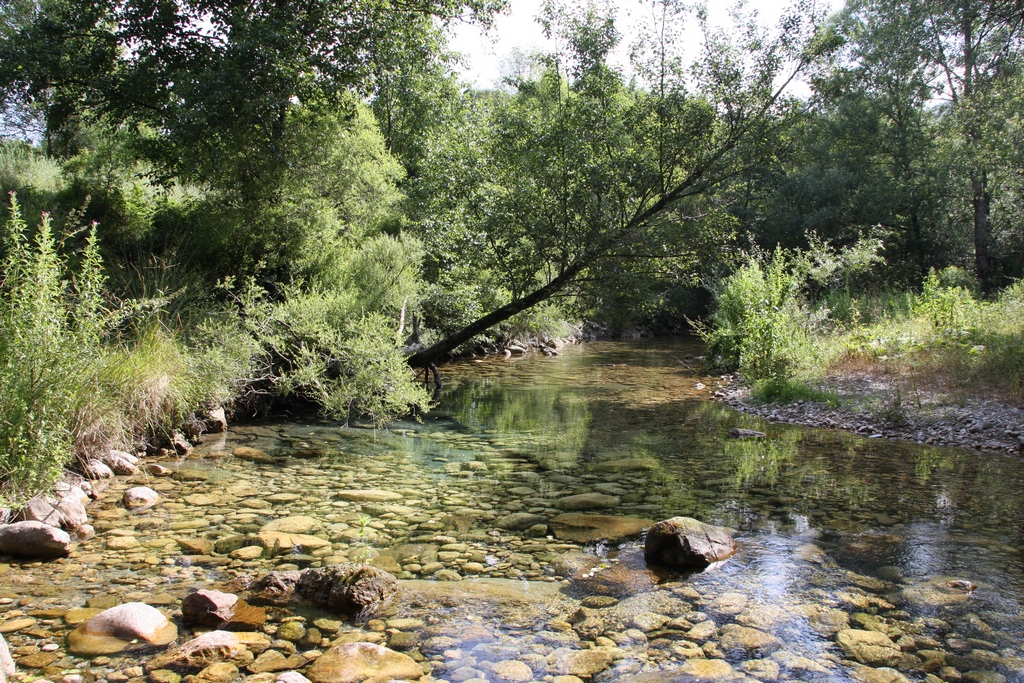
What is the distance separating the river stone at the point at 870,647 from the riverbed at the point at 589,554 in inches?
0.5

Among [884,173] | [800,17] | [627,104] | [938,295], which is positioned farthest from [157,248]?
[884,173]

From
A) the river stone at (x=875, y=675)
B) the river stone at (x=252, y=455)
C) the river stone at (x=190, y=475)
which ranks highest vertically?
the river stone at (x=252, y=455)

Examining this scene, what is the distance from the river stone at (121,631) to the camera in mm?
3607

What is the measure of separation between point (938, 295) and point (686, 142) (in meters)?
7.16

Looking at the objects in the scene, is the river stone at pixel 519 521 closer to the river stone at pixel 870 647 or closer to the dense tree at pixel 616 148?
the river stone at pixel 870 647

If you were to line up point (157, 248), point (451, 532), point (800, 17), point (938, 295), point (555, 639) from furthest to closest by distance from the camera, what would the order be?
point (938, 295)
point (157, 248)
point (800, 17)
point (451, 532)
point (555, 639)

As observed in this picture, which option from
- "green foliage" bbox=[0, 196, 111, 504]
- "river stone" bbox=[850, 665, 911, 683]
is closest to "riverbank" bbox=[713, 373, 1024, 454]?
"river stone" bbox=[850, 665, 911, 683]

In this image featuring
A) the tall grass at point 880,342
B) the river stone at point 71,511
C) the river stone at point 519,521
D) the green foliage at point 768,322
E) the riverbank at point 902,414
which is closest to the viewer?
the river stone at point 71,511

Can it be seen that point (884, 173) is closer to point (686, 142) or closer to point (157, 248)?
point (686, 142)

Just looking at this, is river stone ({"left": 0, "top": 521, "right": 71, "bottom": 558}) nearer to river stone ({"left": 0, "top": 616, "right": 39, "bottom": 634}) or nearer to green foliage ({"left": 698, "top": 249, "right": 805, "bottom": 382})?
river stone ({"left": 0, "top": 616, "right": 39, "bottom": 634})

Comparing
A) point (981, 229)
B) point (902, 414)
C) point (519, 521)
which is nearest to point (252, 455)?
point (519, 521)

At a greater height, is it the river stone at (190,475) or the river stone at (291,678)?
the river stone at (190,475)

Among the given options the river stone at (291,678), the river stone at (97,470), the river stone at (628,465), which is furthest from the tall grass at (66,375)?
the river stone at (628,465)

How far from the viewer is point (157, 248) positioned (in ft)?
40.7
